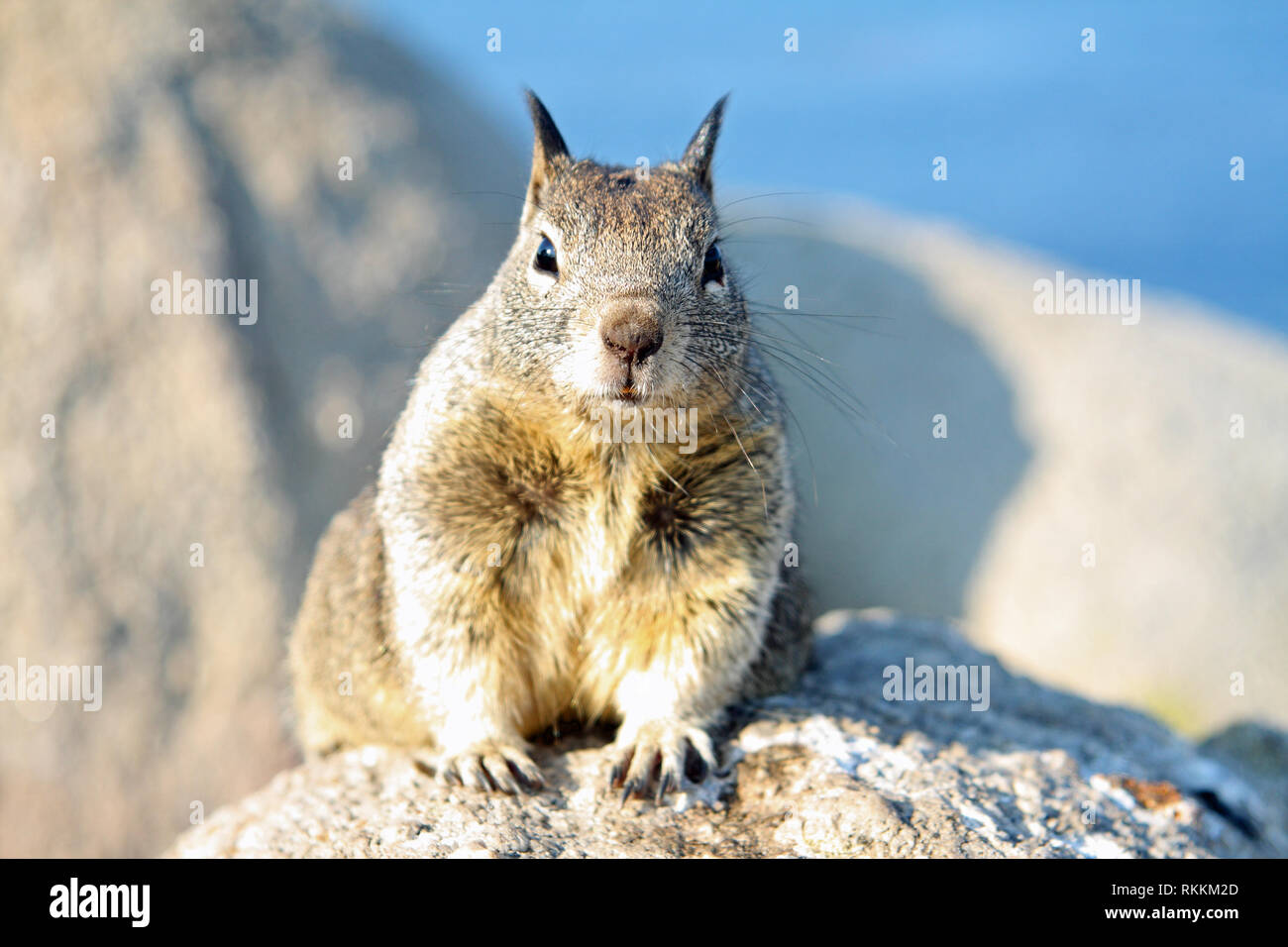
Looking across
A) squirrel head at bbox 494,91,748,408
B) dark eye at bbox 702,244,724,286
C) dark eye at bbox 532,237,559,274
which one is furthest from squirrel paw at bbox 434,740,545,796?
dark eye at bbox 702,244,724,286

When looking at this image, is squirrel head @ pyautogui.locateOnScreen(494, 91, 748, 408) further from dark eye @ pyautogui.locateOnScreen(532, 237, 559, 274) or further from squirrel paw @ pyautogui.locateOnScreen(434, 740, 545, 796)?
squirrel paw @ pyautogui.locateOnScreen(434, 740, 545, 796)

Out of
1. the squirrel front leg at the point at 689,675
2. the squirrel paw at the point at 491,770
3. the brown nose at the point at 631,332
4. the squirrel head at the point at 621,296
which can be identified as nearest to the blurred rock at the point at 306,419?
the squirrel front leg at the point at 689,675

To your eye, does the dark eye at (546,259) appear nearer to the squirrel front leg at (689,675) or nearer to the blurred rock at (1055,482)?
the squirrel front leg at (689,675)

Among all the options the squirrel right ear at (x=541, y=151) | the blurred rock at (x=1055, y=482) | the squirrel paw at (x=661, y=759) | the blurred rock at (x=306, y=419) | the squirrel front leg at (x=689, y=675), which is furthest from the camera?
the blurred rock at (x=1055, y=482)

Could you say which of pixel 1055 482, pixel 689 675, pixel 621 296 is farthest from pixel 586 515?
pixel 1055 482

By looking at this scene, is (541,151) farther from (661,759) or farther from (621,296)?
(661,759)
